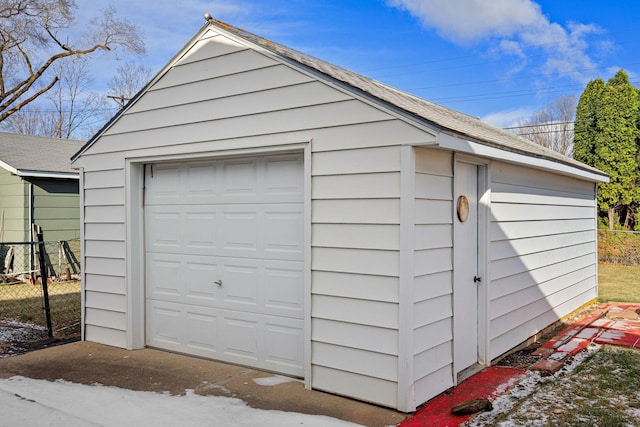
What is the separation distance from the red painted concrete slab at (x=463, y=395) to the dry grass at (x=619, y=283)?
5.30 meters

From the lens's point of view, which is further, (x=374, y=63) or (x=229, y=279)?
(x=374, y=63)

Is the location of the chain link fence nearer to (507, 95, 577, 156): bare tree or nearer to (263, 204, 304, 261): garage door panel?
(263, 204, 304, 261): garage door panel

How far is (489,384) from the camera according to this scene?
4.52 meters

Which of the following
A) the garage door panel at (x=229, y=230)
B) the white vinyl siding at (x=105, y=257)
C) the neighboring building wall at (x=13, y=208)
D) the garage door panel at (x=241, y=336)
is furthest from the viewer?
the neighboring building wall at (x=13, y=208)

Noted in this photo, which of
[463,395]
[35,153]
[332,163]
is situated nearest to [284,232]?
[332,163]

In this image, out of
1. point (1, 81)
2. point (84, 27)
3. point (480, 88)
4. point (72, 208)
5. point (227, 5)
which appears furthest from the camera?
point (480, 88)

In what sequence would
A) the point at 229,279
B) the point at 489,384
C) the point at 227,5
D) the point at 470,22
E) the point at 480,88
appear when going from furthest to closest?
the point at 480,88
the point at 470,22
the point at 227,5
the point at 229,279
the point at 489,384

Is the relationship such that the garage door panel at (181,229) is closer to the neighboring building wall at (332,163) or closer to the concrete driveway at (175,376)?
the neighboring building wall at (332,163)

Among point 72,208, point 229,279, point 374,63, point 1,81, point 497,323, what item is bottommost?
point 497,323

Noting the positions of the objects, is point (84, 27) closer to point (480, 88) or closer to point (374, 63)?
point (374, 63)

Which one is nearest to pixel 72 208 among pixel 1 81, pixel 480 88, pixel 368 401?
pixel 1 81

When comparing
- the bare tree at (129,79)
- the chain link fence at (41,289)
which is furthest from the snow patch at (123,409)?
the bare tree at (129,79)

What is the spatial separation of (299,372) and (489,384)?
1.70 metres

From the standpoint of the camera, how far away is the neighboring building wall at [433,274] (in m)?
3.99
